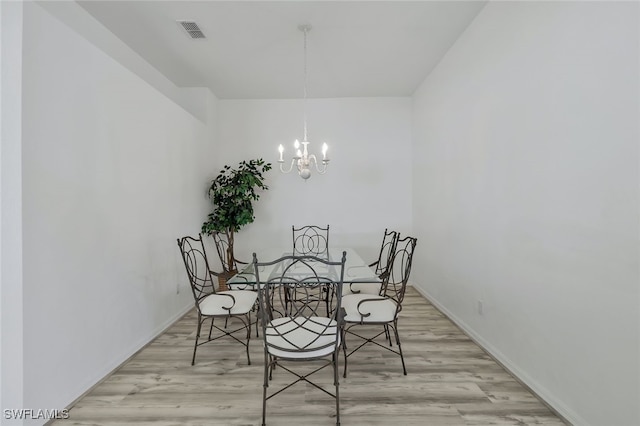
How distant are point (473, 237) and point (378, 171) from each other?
2.16 meters

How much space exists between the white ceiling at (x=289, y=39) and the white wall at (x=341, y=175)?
46 centimetres

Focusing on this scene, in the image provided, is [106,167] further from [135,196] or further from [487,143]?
[487,143]

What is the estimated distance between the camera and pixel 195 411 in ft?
5.85

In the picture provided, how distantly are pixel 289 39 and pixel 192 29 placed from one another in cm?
93

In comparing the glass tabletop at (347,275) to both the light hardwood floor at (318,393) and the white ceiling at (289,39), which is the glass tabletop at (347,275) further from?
the white ceiling at (289,39)

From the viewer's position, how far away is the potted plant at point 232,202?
4.06 meters

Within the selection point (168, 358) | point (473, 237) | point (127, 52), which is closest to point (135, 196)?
point (168, 358)

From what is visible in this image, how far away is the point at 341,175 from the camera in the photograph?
4.65 metres

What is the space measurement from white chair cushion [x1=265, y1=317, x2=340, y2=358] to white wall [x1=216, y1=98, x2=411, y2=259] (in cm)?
288

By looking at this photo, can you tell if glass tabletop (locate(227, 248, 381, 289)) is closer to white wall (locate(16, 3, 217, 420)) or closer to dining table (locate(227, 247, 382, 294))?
dining table (locate(227, 247, 382, 294))

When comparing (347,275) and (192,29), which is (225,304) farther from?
(192,29)

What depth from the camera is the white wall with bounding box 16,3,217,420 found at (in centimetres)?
164

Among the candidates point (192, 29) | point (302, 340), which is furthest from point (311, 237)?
point (192, 29)
